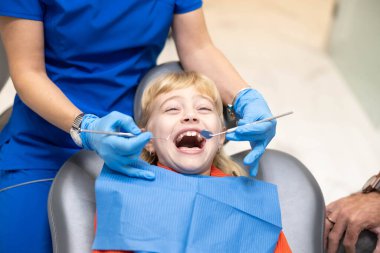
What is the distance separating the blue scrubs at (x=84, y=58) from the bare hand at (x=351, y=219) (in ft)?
2.40

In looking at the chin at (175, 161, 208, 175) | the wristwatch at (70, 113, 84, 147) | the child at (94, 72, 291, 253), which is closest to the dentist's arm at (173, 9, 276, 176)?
the child at (94, 72, 291, 253)

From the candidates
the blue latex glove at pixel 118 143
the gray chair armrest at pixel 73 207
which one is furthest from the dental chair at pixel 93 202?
the blue latex glove at pixel 118 143

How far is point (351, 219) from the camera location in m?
1.22

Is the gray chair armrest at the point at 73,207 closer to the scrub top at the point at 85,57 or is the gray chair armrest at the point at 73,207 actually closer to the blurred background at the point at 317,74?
the scrub top at the point at 85,57

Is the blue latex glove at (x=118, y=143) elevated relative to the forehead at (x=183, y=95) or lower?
lower

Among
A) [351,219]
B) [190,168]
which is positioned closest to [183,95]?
[190,168]

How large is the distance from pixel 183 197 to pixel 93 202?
0.82ft

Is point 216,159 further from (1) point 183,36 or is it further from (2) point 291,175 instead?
(1) point 183,36

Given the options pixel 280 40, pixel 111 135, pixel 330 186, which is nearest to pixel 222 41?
pixel 280 40

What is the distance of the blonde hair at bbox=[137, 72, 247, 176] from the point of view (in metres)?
1.37

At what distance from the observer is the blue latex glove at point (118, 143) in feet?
3.58

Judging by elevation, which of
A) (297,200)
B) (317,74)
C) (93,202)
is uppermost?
(297,200)

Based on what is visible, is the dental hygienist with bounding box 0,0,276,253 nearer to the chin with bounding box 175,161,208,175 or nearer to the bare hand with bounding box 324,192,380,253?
the chin with bounding box 175,161,208,175

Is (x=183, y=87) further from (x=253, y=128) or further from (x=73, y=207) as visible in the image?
(x=73, y=207)
